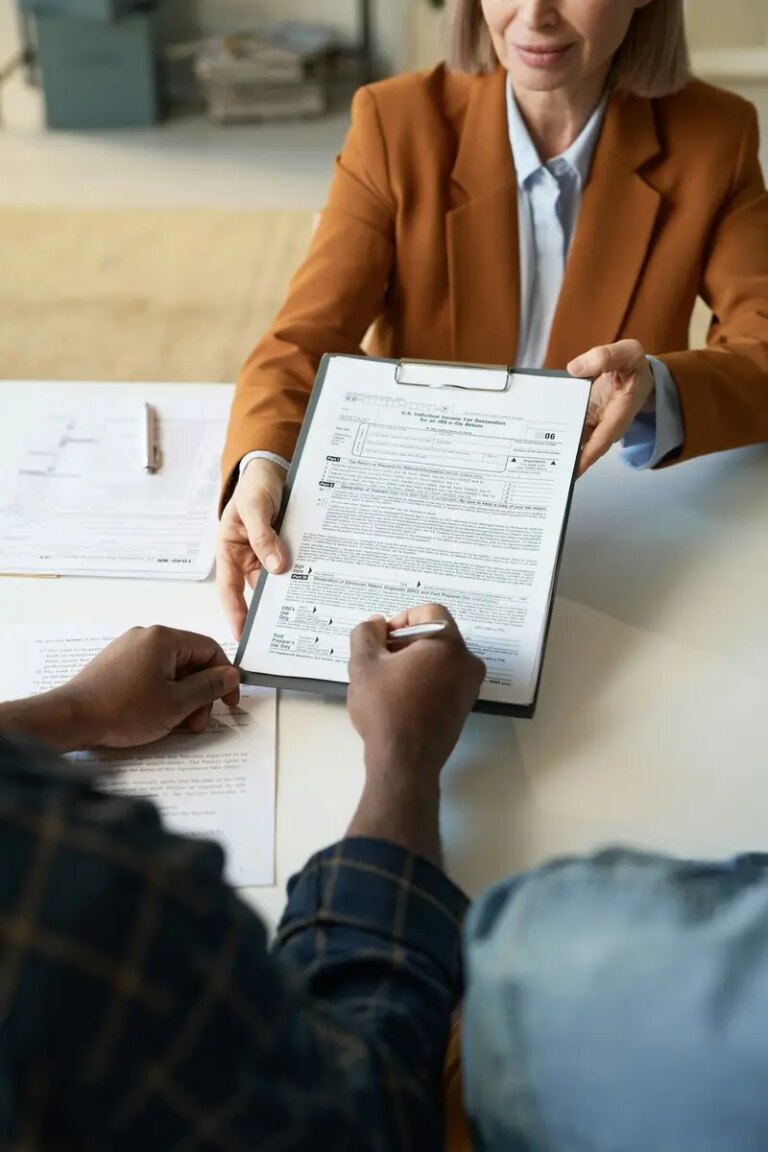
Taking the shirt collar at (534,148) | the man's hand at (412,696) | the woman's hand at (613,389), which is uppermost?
the shirt collar at (534,148)

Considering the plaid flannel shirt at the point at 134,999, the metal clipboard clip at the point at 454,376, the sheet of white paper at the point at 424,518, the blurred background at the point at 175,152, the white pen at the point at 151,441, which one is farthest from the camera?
the blurred background at the point at 175,152

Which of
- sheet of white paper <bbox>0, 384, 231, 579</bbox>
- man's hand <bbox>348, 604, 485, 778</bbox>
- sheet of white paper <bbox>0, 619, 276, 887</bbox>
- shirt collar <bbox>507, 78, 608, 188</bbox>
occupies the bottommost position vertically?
sheet of white paper <bbox>0, 619, 276, 887</bbox>

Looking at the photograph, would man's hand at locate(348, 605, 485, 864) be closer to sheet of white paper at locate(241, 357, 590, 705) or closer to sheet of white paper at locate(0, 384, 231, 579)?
sheet of white paper at locate(241, 357, 590, 705)

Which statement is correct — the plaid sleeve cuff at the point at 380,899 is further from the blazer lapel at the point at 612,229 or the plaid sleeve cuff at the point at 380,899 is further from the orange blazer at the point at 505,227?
the blazer lapel at the point at 612,229

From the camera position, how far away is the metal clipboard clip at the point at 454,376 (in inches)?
40.1

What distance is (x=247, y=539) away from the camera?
101cm

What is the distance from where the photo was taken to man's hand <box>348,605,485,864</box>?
28.2 inches

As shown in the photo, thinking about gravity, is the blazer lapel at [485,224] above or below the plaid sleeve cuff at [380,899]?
above

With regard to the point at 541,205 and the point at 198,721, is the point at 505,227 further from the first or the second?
the point at 198,721

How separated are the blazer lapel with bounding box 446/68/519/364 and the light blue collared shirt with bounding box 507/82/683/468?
0.07 feet

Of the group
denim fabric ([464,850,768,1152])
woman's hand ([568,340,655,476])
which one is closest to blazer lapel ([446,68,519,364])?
woman's hand ([568,340,655,476])

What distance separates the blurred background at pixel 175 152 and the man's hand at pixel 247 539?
67.6 inches

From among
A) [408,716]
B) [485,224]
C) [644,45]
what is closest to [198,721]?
[408,716]

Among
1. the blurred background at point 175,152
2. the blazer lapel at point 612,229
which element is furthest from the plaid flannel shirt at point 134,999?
the blurred background at point 175,152
